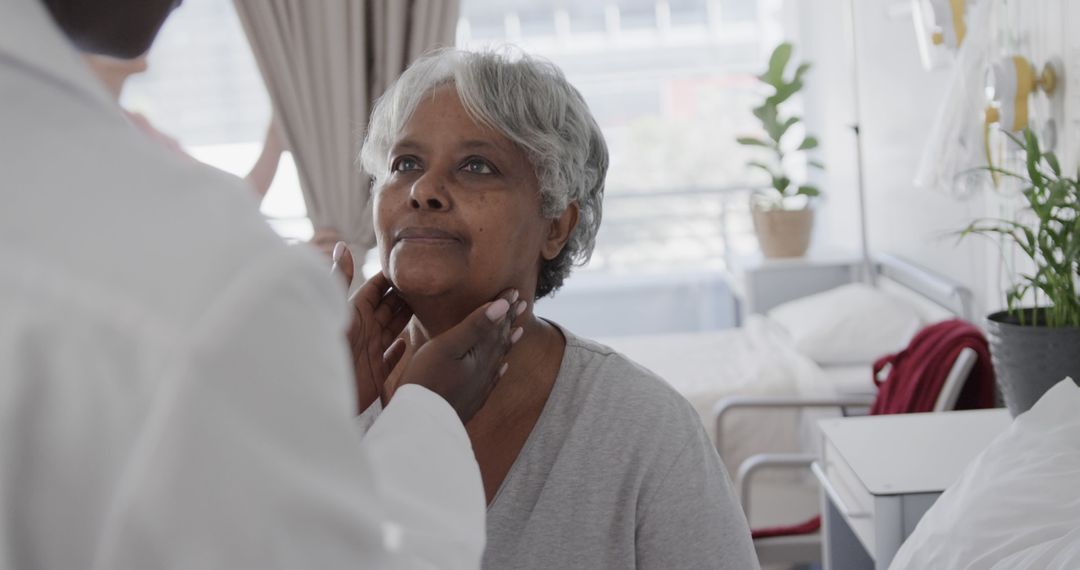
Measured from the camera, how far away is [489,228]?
149 centimetres

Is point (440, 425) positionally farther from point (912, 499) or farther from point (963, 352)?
point (963, 352)

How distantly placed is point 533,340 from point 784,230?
2980 mm

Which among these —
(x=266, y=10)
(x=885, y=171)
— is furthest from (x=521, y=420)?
(x=885, y=171)

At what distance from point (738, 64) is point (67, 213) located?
585cm

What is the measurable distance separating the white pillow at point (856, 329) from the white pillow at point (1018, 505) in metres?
1.90

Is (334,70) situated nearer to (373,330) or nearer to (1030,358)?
(373,330)

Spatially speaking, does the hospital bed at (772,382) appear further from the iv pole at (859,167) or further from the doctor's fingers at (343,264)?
the doctor's fingers at (343,264)

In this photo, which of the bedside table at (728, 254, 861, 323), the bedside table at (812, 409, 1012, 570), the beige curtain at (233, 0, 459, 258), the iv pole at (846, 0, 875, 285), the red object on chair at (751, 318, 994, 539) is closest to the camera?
the bedside table at (812, 409, 1012, 570)

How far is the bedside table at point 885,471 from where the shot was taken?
171 cm

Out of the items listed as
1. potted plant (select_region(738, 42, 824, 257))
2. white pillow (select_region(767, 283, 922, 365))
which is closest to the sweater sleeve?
white pillow (select_region(767, 283, 922, 365))

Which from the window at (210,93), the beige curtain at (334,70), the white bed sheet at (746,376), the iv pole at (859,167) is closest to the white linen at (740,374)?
the white bed sheet at (746,376)

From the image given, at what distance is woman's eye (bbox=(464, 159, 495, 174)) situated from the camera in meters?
1.49

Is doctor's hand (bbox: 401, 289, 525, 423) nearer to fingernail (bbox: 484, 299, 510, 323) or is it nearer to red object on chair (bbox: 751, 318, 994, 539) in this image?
fingernail (bbox: 484, 299, 510, 323)

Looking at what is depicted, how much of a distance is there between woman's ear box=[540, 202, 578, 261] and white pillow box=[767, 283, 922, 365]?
2046 millimetres
